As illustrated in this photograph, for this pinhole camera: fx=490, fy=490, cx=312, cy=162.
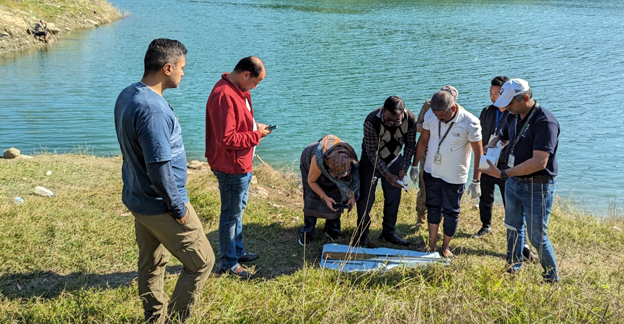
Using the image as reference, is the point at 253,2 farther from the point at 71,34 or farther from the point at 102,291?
the point at 102,291

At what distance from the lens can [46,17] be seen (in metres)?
28.0

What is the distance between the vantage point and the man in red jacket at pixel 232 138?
391cm

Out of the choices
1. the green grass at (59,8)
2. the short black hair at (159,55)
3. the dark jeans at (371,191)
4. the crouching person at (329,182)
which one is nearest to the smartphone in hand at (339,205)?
the crouching person at (329,182)

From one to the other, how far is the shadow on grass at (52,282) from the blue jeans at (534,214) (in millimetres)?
3287

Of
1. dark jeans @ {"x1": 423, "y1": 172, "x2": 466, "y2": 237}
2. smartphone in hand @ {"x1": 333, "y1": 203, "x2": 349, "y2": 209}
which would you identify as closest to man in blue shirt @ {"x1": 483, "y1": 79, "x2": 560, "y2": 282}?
dark jeans @ {"x1": 423, "y1": 172, "x2": 466, "y2": 237}

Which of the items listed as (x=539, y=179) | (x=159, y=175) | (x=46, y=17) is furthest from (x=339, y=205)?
(x=46, y=17)

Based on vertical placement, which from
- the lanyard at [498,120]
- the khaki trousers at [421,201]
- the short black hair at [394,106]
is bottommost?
the khaki trousers at [421,201]

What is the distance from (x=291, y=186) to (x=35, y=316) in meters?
4.45

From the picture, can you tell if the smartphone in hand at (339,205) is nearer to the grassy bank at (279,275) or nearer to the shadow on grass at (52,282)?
the grassy bank at (279,275)

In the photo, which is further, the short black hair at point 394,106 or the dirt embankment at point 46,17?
the dirt embankment at point 46,17

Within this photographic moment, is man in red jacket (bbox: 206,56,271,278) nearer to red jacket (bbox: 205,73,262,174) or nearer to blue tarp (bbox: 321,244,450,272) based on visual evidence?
red jacket (bbox: 205,73,262,174)

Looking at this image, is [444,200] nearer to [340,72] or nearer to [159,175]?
[159,175]

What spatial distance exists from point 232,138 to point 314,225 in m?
1.71

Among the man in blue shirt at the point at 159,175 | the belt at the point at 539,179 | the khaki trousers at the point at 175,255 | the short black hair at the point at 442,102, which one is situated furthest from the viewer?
the short black hair at the point at 442,102
